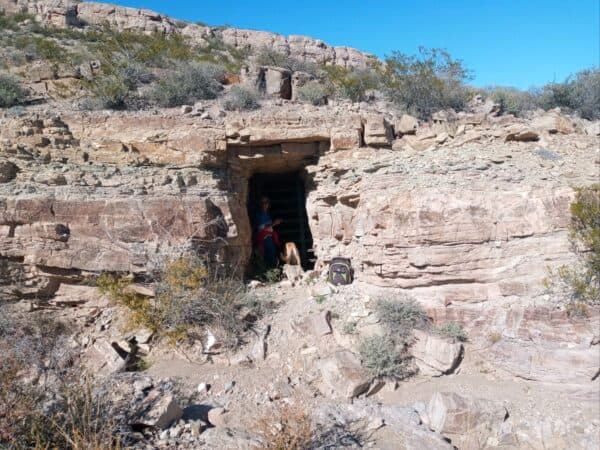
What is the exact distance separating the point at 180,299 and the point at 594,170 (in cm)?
570

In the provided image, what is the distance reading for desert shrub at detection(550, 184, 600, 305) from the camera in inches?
186

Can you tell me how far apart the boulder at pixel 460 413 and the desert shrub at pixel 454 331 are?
0.82 metres

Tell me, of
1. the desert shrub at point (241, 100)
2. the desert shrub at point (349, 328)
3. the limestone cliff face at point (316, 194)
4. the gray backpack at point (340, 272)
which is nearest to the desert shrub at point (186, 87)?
the desert shrub at point (241, 100)

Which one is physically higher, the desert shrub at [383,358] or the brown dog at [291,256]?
the brown dog at [291,256]

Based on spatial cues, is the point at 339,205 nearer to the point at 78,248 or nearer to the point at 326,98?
the point at 326,98

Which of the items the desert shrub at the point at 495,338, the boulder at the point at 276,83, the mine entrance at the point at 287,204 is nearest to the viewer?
the desert shrub at the point at 495,338

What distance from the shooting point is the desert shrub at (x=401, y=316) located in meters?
4.96

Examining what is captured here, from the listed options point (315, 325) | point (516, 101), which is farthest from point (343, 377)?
point (516, 101)

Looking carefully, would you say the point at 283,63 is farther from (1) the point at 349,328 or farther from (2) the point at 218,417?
(2) the point at 218,417

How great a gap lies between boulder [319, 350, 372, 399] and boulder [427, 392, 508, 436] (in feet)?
2.47

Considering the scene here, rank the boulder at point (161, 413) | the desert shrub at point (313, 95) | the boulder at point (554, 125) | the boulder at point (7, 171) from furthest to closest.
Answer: the desert shrub at point (313, 95) → the boulder at point (554, 125) → the boulder at point (7, 171) → the boulder at point (161, 413)

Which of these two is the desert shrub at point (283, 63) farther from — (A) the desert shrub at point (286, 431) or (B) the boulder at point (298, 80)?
(A) the desert shrub at point (286, 431)

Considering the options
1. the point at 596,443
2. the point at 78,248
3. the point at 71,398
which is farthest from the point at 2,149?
the point at 596,443

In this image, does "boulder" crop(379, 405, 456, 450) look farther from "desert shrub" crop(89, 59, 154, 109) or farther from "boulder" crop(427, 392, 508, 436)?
"desert shrub" crop(89, 59, 154, 109)
